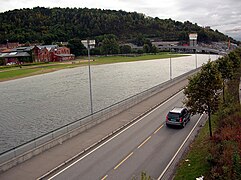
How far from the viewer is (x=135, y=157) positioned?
18828mm

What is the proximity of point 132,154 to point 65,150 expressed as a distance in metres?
4.85

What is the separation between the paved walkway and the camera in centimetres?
1688

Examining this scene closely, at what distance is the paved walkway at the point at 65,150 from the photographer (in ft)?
55.4

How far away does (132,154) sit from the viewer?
19375mm

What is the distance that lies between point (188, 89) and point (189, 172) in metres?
9.35

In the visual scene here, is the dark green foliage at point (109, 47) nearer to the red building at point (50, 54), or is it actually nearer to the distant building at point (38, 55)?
the red building at point (50, 54)

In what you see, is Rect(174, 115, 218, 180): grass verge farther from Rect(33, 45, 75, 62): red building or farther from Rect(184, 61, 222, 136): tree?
Rect(33, 45, 75, 62): red building

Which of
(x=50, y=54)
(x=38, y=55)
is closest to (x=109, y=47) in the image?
(x=50, y=54)

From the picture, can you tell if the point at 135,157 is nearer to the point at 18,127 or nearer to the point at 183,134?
the point at 183,134

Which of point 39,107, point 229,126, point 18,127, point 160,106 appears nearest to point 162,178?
point 229,126

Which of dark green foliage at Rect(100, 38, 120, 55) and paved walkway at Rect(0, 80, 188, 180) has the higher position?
dark green foliage at Rect(100, 38, 120, 55)

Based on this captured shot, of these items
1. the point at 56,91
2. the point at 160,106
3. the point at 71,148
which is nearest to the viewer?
the point at 71,148

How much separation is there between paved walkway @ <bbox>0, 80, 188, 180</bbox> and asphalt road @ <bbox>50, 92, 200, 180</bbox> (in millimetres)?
1021

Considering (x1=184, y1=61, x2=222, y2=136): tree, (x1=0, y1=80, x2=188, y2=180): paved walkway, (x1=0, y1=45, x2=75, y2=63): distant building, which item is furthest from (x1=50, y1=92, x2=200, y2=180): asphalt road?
(x1=0, y1=45, x2=75, y2=63): distant building
